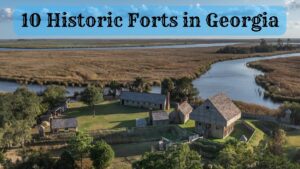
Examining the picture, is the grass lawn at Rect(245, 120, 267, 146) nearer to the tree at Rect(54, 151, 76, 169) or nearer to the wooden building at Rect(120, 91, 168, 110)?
the wooden building at Rect(120, 91, 168, 110)

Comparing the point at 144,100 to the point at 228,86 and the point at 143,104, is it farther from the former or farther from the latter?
the point at 228,86

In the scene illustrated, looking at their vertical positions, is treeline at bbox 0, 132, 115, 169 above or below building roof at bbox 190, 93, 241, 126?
below

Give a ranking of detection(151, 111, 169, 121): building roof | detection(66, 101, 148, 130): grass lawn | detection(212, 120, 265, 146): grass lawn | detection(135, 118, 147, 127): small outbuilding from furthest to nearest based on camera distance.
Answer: detection(66, 101, 148, 130): grass lawn
detection(151, 111, 169, 121): building roof
detection(135, 118, 147, 127): small outbuilding
detection(212, 120, 265, 146): grass lawn

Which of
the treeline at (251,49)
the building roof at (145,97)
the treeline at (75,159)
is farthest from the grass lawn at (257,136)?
the treeline at (251,49)

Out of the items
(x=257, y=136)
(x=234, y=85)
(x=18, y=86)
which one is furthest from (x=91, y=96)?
(x=234, y=85)

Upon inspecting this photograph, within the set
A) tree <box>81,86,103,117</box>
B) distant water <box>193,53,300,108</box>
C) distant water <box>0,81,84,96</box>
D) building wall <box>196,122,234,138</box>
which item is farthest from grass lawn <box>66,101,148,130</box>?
distant water <box>0,81,84,96</box>
